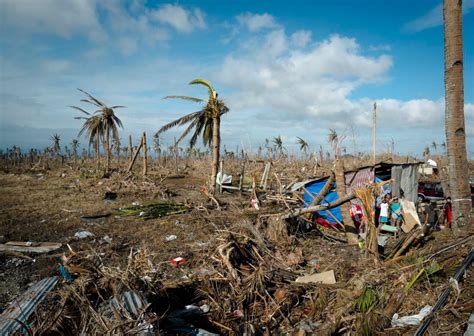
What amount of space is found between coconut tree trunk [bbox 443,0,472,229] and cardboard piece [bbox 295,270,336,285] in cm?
344

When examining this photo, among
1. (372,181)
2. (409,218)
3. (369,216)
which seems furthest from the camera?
(372,181)

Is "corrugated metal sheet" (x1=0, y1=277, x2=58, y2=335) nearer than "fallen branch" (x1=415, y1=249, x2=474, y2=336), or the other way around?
"corrugated metal sheet" (x1=0, y1=277, x2=58, y2=335)

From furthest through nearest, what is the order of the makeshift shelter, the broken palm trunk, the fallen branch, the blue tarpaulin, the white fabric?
the makeshift shelter, the blue tarpaulin, the broken palm trunk, the white fabric, the fallen branch

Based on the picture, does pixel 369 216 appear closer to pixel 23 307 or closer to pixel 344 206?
pixel 344 206

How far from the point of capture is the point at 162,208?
31.2 ft

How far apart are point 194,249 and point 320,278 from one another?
280cm

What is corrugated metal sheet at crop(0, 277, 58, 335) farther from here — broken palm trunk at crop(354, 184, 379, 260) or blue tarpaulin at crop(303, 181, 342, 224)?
blue tarpaulin at crop(303, 181, 342, 224)

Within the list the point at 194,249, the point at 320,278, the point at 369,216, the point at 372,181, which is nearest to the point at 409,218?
the point at 372,181

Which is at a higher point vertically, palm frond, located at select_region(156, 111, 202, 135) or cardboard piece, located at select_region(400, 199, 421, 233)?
palm frond, located at select_region(156, 111, 202, 135)

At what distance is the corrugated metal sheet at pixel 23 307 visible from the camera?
255 centimetres

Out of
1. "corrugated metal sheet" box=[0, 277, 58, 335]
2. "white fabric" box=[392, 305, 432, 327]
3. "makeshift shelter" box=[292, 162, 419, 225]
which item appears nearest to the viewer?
"corrugated metal sheet" box=[0, 277, 58, 335]

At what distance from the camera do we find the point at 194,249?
6.28m

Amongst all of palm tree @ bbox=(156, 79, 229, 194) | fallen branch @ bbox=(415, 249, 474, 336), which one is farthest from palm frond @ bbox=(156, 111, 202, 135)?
fallen branch @ bbox=(415, 249, 474, 336)

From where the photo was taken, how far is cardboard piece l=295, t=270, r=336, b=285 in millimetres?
4449
